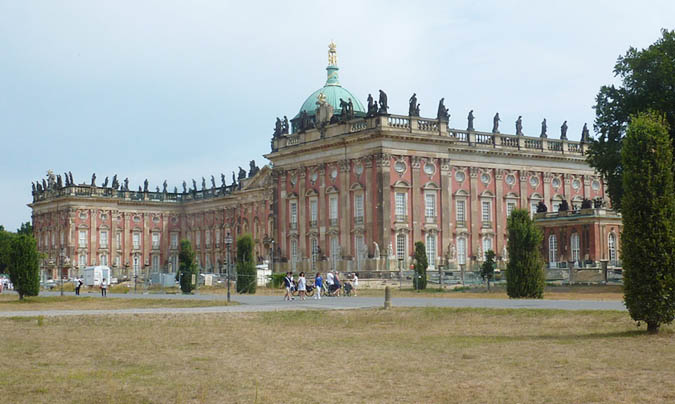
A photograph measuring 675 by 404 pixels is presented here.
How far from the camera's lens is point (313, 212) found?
251 feet

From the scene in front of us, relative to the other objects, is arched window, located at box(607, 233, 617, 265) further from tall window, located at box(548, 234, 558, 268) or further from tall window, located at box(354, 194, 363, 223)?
tall window, located at box(354, 194, 363, 223)

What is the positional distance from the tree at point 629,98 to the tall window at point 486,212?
2184 cm

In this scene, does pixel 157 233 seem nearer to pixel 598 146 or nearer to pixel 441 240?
pixel 441 240

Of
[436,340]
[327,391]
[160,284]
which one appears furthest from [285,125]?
[327,391]

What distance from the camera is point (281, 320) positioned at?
31.8 m

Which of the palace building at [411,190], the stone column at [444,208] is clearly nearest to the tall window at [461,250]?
the palace building at [411,190]

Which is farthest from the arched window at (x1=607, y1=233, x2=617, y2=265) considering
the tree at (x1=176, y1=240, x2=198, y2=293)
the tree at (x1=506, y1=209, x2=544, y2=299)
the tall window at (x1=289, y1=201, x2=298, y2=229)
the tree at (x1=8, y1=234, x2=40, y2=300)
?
the tree at (x1=8, y1=234, x2=40, y2=300)

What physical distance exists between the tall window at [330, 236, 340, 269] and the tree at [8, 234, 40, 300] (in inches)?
1060

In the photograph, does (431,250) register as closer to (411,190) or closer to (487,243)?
(411,190)

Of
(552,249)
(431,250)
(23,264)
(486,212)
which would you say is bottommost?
(23,264)

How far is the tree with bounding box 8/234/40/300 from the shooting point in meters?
52.0

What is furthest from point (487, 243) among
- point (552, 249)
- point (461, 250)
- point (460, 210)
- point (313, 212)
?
point (313, 212)

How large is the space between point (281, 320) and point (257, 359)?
11.3m

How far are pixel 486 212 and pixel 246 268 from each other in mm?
24542
